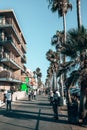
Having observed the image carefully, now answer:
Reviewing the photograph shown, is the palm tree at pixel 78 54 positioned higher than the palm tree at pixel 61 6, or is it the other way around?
the palm tree at pixel 61 6

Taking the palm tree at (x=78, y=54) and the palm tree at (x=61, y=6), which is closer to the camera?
the palm tree at (x=78, y=54)

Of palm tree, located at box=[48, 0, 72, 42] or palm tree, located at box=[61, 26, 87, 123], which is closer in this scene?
palm tree, located at box=[61, 26, 87, 123]

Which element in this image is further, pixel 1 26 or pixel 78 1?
pixel 1 26

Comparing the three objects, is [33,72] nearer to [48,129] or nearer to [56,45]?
[56,45]

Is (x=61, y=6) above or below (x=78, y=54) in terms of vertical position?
above

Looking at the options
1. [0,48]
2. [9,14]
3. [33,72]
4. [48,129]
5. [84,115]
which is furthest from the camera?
[33,72]

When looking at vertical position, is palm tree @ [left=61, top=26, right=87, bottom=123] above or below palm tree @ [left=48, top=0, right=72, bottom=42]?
below

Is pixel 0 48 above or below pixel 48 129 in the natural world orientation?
above

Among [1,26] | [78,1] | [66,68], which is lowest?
[66,68]

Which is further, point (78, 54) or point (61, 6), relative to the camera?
point (61, 6)

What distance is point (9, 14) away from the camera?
66.8m

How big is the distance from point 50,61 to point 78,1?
60.6 meters

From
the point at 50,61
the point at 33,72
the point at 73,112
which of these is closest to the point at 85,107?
the point at 73,112

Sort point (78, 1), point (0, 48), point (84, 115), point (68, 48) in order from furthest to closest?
point (0, 48) → point (78, 1) → point (68, 48) → point (84, 115)
